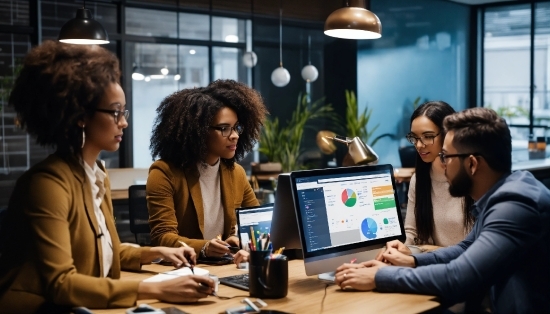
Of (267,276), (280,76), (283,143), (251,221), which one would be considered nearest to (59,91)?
(267,276)

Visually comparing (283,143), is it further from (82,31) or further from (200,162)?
(200,162)

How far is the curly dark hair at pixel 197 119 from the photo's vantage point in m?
3.00

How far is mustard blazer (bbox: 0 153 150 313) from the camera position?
186 centimetres

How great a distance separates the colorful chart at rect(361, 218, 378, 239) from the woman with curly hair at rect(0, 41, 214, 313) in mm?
681

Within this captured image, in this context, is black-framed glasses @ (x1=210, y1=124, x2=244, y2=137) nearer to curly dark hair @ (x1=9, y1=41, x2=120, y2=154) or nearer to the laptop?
the laptop

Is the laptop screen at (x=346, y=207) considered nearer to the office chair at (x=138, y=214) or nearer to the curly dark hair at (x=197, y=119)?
the curly dark hair at (x=197, y=119)

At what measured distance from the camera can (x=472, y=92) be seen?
11.3m

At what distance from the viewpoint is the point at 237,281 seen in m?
2.32

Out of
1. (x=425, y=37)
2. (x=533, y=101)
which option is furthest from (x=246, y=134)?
(x=533, y=101)

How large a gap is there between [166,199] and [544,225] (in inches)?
59.5

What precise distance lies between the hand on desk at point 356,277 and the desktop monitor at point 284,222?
20 centimetres

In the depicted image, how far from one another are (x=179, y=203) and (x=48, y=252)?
111cm

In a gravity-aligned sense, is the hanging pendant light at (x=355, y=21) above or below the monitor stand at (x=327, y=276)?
above

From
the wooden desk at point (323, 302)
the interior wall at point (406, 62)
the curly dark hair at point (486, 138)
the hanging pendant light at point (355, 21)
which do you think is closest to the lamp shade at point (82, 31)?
the hanging pendant light at point (355, 21)
